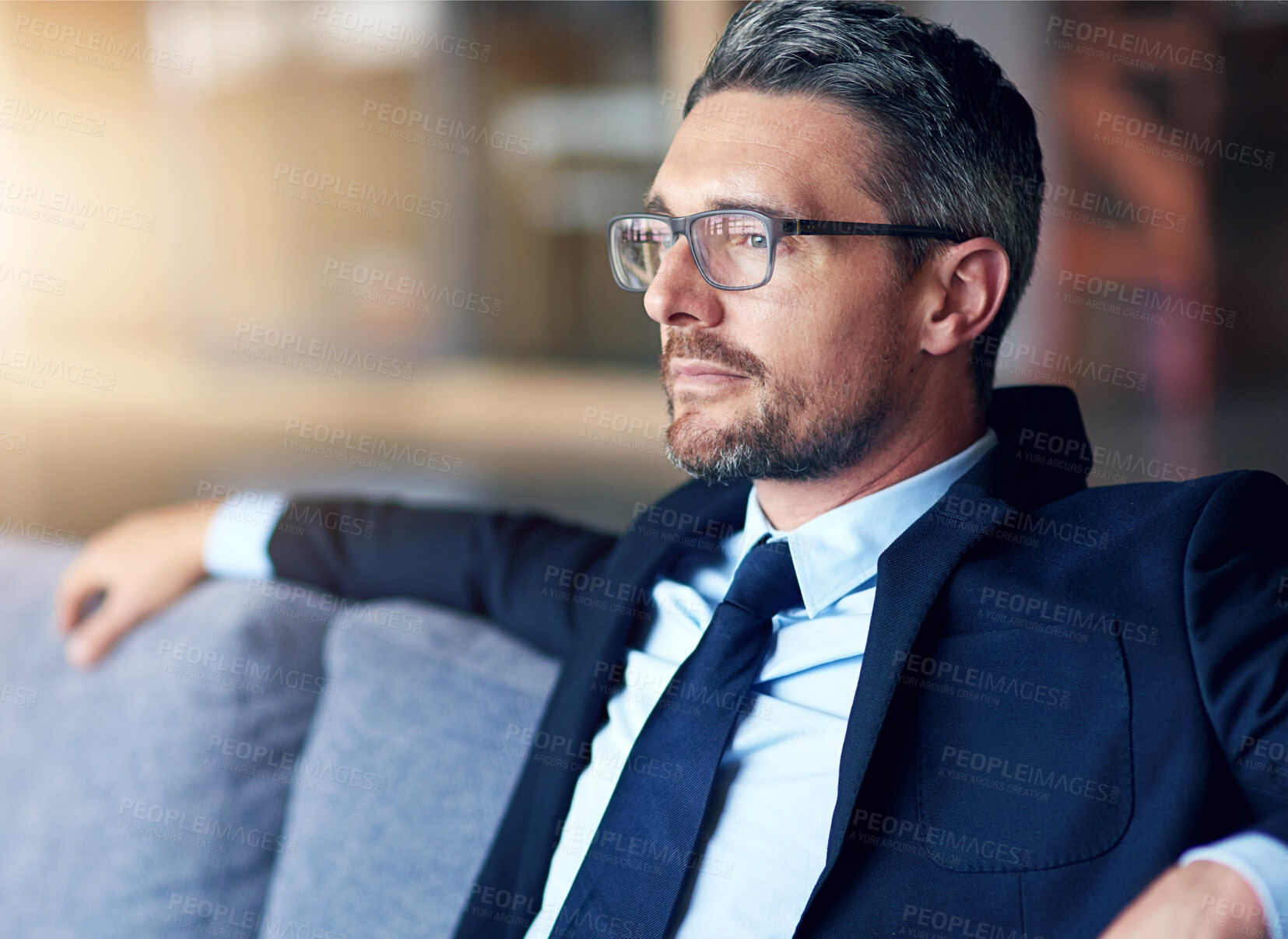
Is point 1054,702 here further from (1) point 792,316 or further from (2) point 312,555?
(2) point 312,555

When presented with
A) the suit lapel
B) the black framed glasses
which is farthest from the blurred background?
the suit lapel

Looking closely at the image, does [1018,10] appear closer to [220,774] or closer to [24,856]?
[220,774]

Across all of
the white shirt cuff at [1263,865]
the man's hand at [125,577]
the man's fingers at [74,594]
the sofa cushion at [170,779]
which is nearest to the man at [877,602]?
the white shirt cuff at [1263,865]

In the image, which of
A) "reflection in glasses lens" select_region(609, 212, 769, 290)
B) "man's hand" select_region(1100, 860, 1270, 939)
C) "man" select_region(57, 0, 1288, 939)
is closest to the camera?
"man's hand" select_region(1100, 860, 1270, 939)

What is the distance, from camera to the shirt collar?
1045mm

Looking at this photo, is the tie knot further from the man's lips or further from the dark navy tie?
the man's lips

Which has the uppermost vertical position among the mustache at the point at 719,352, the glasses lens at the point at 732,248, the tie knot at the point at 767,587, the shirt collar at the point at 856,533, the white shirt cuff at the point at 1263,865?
the glasses lens at the point at 732,248

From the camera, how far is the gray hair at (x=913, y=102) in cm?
107

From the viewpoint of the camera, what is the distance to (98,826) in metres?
1.36

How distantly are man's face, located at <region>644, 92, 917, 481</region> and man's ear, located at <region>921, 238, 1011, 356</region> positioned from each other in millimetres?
30

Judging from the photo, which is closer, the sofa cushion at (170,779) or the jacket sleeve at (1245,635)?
the jacket sleeve at (1245,635)

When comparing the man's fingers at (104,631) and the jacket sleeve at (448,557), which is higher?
the jacket sleeve at (448,557)

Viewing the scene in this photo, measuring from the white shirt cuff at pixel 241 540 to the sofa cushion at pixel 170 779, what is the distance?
48 mm

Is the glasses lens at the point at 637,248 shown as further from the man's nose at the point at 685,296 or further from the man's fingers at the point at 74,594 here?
the man's fingers at the point at 74,594
